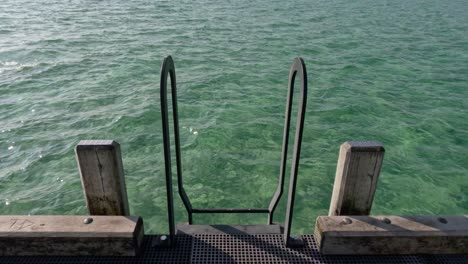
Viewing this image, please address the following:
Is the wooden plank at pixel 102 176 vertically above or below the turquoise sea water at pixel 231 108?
above

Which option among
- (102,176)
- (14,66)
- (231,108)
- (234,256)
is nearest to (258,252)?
(234,256)

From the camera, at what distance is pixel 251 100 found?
1291 cm

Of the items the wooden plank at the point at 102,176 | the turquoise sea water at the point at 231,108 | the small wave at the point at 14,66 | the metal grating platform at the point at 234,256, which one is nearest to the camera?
the wooden plank at the point at 102,176

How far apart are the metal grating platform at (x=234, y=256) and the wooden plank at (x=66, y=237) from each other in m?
0.07

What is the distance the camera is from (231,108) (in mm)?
Result: 12266

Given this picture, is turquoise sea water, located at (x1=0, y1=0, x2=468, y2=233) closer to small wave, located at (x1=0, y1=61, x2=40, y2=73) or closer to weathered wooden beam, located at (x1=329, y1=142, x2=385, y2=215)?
small wave, located at (x1=0, y1=61, x2=40, y2=73)

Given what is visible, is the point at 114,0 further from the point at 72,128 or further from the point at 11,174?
the point at 11,174

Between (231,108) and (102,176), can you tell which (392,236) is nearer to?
(102,176)

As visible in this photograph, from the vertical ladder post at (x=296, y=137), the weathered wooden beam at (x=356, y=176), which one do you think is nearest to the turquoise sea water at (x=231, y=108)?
the weathered wooden beam at (x=356, y=176)

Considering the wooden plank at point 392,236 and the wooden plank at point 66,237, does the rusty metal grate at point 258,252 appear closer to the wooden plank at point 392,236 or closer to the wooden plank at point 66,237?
the wooden plank at point 392,236

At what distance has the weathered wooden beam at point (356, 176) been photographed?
3.84m

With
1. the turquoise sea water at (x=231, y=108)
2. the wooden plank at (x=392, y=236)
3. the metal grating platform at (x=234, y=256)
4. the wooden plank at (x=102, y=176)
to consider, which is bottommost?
the turquoise sea water at (x=231, y=108)

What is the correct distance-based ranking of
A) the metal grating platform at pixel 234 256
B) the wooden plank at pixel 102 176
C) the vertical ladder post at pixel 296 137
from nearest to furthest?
the vertical ladder post at pixel 296 137
the wooden plank at pixel 102 176
the metal grating platform at pixel 234 256

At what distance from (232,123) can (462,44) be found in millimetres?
15868
